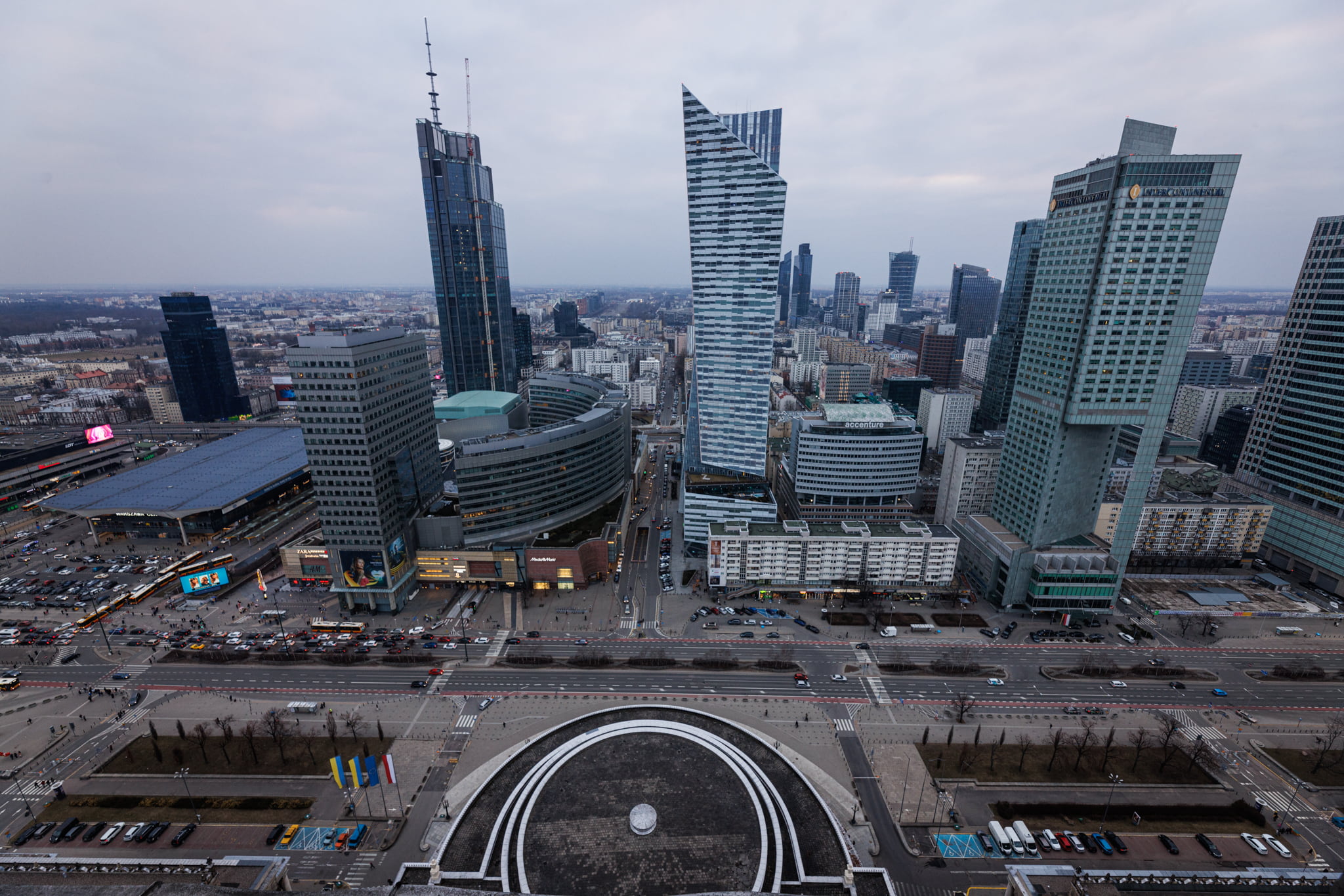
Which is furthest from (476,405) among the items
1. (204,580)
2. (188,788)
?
(188,788)

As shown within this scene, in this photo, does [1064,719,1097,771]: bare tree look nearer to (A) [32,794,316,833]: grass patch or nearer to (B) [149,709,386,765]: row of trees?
(B) [149,709,386,765]: row of trees

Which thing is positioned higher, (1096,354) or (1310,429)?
(1096,354)

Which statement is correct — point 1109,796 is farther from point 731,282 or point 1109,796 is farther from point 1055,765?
point 731,282

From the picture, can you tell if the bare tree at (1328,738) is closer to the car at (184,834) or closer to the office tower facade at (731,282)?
the office tower facade at (731,282)

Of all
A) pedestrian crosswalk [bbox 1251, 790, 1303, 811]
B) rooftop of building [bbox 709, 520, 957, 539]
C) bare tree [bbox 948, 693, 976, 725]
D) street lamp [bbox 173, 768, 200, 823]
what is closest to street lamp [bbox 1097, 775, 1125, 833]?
pedestrian crosswalk [bbox 1251, 790, 1303, 811]

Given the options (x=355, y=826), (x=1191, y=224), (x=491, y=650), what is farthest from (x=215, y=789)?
(x=1191, y=224)

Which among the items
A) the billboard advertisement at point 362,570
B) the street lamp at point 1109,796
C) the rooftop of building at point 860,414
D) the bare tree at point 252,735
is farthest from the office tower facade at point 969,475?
the bare tree at point 252,735

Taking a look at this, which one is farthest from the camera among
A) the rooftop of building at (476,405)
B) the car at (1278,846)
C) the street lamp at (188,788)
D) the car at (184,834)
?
the rooftop of building at (476,405)
